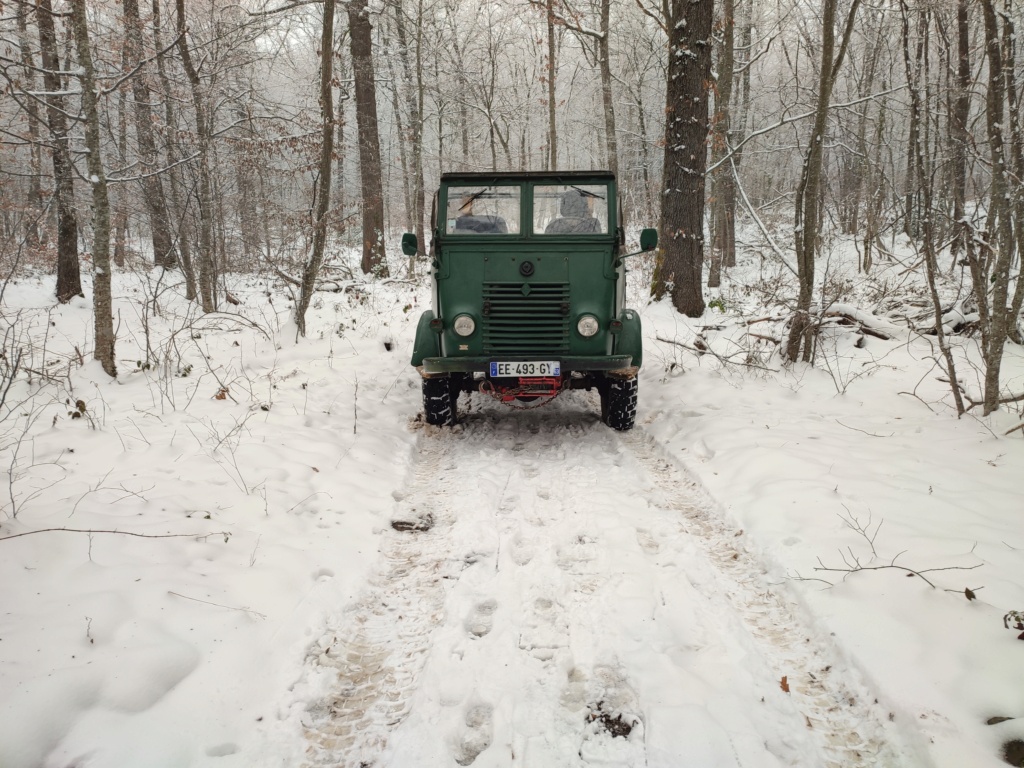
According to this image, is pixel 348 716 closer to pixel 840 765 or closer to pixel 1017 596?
pixel 840 765

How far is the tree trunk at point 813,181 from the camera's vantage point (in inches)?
199

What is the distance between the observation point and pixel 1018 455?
3.46 m

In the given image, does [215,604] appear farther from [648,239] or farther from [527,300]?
[648,239]

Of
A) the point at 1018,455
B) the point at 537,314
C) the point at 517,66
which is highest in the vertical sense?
the point at 517,66

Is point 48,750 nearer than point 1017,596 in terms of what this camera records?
Yes

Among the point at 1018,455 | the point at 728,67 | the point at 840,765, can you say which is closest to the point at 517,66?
the point at 728,67

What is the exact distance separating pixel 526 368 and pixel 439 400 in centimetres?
92

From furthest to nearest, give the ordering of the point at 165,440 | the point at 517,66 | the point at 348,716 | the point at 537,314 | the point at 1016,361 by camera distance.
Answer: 1. the point at 517,66
2. the point at 1016,361
3. the point at 537,314
4. the point at 165,440
5. the point at 348,716

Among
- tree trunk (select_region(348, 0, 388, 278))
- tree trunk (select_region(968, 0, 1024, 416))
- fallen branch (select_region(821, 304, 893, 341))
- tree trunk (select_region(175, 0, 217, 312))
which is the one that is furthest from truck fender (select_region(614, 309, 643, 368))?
tree trunk (select_region(348, 0, 388, 278))

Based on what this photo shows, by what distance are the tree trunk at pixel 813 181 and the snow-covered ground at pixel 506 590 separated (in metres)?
1.30

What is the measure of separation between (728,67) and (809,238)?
7925mm

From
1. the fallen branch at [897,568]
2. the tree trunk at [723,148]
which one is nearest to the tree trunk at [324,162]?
the tree trunk at [723,148]

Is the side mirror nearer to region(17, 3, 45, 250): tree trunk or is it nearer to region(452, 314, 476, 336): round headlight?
region(452, 314, 476, 336): round headlight

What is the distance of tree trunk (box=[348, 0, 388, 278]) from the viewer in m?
12.9
